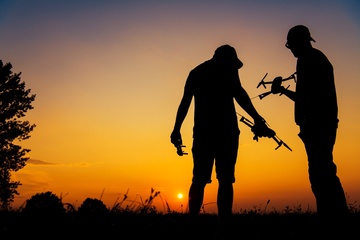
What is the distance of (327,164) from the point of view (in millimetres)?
5766

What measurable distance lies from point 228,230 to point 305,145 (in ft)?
6.59

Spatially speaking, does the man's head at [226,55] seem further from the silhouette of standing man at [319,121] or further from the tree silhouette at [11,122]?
the tree silhouette at [11,122]

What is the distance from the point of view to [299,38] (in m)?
6.32

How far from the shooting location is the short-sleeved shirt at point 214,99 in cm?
611

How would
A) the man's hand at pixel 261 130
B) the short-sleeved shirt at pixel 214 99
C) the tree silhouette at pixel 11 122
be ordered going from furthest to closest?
the tree silhouette at pixel 11 122
the man's hand at pixel 261 130
the short-sleeved shirt at pixel 214 99

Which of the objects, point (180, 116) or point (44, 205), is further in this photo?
point (180, 116)

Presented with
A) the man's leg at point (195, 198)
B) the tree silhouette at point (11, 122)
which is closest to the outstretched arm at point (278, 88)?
the man's leg at point (195, 198)

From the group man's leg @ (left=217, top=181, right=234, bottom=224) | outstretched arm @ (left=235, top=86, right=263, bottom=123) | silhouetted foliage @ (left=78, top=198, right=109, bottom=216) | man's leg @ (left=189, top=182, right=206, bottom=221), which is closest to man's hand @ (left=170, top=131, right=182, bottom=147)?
man's leg @ (left=189, top=182, right=206, bottom=221)

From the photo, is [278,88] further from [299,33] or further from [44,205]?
[44,205]

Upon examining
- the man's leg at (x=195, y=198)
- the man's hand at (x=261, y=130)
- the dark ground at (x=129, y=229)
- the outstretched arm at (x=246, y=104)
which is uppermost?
the outstretched arm at (x=246, y=104)

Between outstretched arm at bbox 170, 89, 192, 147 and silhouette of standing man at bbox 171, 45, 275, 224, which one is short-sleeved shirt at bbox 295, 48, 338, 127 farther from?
outstretched arm at bbox 170, 89, 192, 147

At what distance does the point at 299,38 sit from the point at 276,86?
95 cm

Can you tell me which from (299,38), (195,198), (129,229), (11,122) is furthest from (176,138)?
(11,122)

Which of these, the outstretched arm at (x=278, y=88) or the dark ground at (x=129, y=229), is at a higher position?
the outstretched arm at (x=278, y=88)
